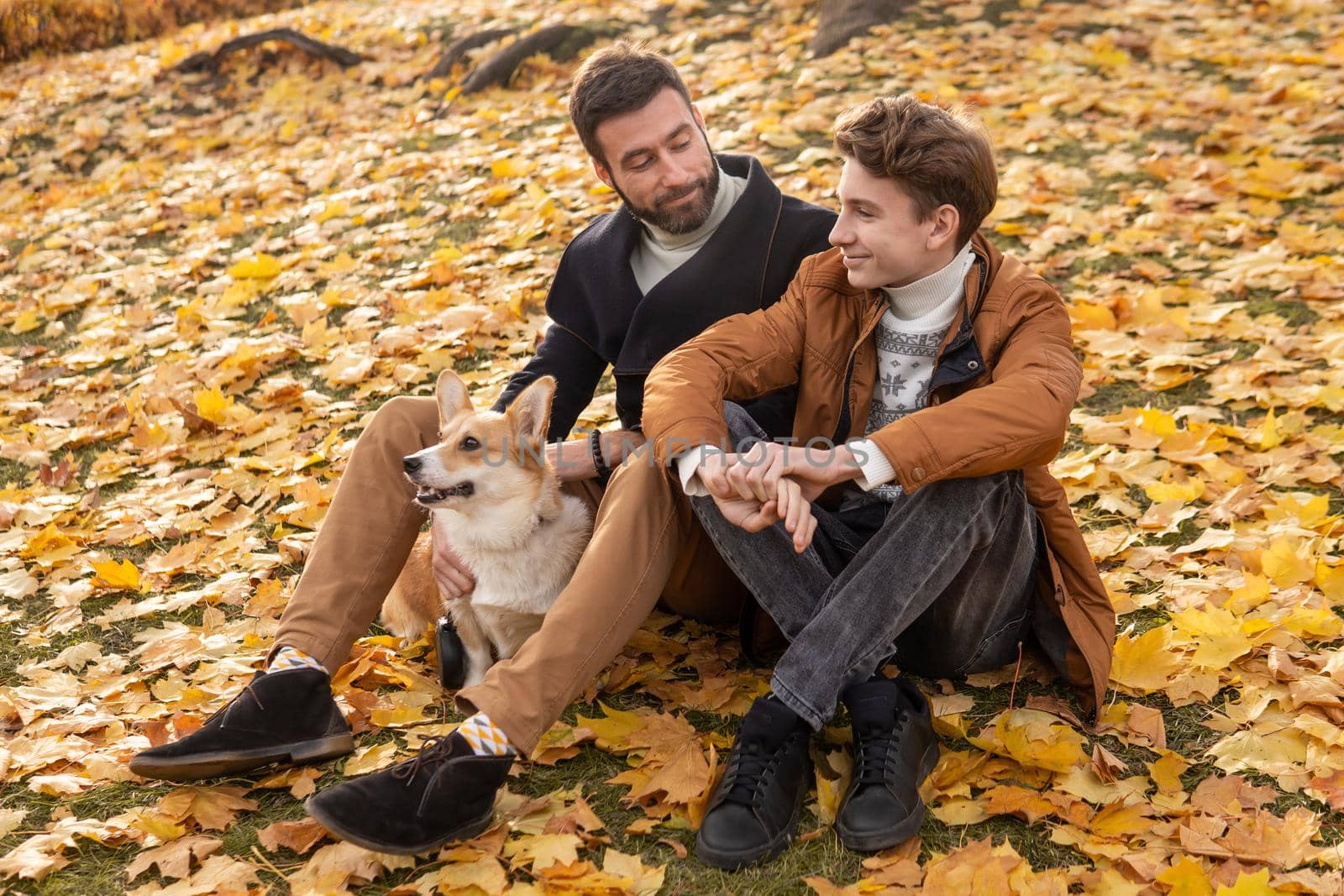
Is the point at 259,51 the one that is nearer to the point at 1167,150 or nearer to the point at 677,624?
the point at 1167,150

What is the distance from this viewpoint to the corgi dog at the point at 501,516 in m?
2.76

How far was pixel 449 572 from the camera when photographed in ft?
9.52

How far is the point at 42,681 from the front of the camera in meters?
3.02

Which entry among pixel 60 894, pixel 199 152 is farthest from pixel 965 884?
pixel 199 152

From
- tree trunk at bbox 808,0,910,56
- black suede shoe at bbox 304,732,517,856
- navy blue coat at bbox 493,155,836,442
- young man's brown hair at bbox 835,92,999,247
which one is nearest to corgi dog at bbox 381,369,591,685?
navy blue coat at bbox 493,155,836,442

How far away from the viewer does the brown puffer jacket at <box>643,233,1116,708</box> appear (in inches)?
87.7

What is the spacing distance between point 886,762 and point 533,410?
4.13ft

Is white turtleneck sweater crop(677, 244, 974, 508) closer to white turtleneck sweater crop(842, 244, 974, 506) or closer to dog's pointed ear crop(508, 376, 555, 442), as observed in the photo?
white turtleneck sweater crop(842, 244, 974, 506)

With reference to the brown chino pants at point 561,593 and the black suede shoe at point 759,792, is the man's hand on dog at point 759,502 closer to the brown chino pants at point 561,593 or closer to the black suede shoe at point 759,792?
the brown chino pants at point 561,593

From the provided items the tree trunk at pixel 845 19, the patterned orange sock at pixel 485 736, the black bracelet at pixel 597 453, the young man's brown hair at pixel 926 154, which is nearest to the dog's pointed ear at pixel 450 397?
the black bracelet at pixel 597 453

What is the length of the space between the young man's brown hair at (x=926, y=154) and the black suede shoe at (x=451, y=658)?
1.65 metres

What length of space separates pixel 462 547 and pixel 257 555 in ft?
3.55

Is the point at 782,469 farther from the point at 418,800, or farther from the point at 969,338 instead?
the point at 418,800

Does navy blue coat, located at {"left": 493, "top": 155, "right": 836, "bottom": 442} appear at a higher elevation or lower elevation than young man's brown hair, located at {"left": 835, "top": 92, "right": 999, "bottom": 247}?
lower
